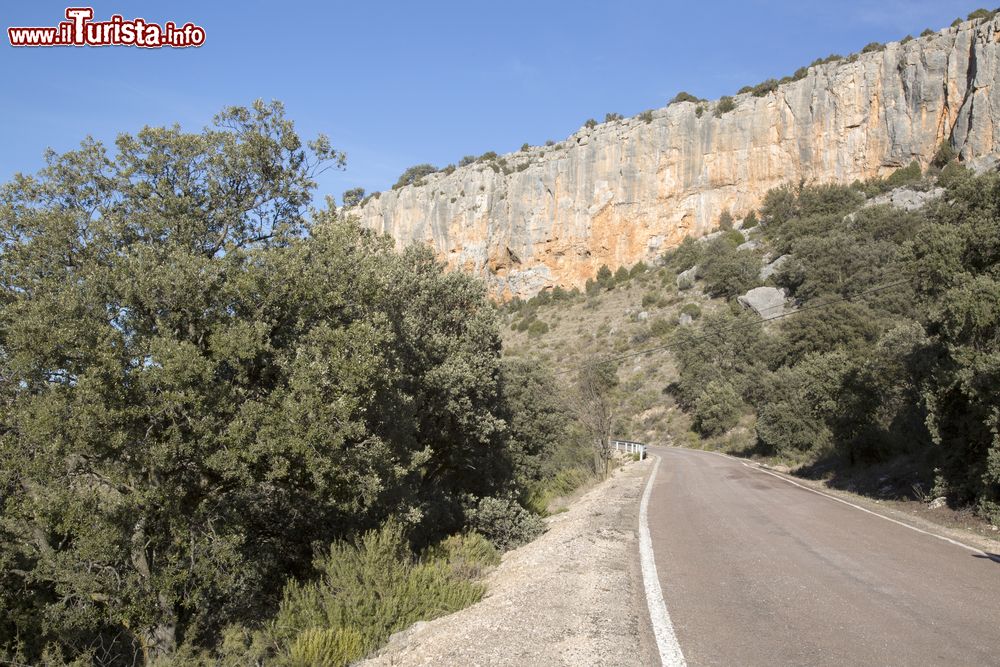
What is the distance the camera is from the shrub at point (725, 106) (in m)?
71.4

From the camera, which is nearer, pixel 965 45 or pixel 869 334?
pixel 869 334

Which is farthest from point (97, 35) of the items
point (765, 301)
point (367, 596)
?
point (765, 301)

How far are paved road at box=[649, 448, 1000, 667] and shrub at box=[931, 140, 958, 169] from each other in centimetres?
5572

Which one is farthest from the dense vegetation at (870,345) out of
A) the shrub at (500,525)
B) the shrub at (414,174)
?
the shrub at (414,174)

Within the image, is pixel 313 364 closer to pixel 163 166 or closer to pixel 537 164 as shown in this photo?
pixel 163 166

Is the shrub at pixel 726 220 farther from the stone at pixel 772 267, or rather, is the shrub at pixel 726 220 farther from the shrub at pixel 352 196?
the shrub at pixel 352 196

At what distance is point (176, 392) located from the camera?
6.92 metres

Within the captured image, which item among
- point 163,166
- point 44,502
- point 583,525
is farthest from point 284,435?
point 583,525

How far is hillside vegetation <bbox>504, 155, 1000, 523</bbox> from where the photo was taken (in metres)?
13.0

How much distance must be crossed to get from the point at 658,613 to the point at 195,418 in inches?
210

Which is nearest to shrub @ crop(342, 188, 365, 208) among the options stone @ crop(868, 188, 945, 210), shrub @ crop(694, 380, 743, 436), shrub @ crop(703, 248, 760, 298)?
shrub @ crop(694, 380, 743, 436)

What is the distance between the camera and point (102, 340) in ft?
23.3

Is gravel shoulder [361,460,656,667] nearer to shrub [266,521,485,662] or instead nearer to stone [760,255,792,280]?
shrub [266,521,485,662]

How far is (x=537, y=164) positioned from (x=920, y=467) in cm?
6973
